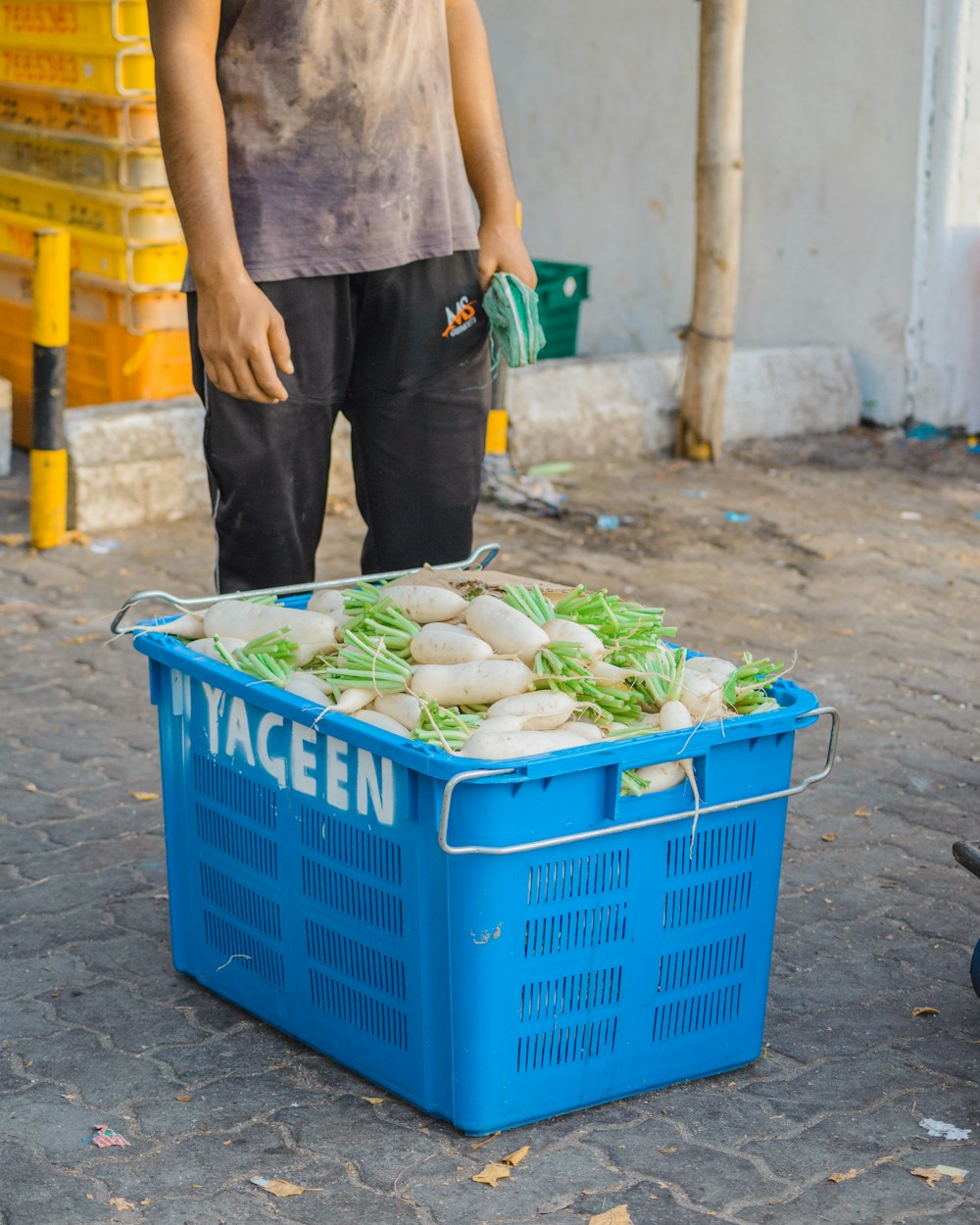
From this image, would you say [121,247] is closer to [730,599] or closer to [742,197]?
[730,599]

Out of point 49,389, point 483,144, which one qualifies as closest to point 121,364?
point 49,389

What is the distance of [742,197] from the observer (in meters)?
8.81

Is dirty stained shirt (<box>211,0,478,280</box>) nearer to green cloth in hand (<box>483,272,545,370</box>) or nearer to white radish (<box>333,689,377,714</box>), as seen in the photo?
green cloth in hand (<box>483,272,545,370</box>)

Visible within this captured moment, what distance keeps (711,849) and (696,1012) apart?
290 millimetres

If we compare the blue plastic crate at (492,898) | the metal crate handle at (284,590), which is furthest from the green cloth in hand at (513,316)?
the blue plastic crate at (492,898)

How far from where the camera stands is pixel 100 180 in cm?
678

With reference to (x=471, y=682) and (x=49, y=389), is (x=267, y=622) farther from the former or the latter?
(x=49, y=389)

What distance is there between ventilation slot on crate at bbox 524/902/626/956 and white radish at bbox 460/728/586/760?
0.26m

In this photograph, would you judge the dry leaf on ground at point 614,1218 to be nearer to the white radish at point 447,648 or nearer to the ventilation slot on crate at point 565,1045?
the ventilation slot on crate at point 565,1045

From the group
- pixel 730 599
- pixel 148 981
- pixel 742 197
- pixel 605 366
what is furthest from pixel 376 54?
pixel 742 197

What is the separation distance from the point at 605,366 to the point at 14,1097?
17.9 feet

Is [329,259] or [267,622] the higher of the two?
[329,259]

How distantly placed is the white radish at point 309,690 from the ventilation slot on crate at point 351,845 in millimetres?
179

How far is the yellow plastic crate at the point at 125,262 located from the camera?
21.9 ft
